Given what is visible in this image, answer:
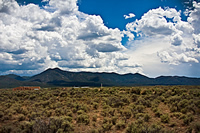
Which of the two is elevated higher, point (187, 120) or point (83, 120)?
point (187, 120)

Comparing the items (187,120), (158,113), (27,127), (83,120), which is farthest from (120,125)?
(27,127)

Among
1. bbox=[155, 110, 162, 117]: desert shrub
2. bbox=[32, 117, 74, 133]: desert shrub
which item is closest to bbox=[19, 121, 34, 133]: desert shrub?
bbox=[32, 117, 74, 133]: desert shrub

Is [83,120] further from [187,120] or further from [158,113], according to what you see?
[187,120]

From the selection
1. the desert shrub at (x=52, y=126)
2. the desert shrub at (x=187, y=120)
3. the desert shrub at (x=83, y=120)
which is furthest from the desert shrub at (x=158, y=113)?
the desert shrub at (x=52, y=126)

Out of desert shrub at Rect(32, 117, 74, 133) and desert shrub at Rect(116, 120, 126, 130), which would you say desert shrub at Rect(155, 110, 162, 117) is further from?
desert shrub at Rect(32, 117, 74, 133)

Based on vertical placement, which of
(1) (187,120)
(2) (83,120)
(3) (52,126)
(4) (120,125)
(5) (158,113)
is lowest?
(2) (83,120)

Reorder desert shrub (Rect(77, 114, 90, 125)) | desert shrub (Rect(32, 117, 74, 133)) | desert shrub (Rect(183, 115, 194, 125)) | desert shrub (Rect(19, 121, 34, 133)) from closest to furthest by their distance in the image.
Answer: desert shrub (Rect(32, 117, 74, 133)) → desert shrub (Rect(19, 121, 34, 133)) → desert shrub (Rect(183, 115, 194, 125)) → desert shrub (Rect(77, 114, 90, 125))

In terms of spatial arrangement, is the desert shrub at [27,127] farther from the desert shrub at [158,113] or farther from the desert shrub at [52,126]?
the desert shrub at [158,113]

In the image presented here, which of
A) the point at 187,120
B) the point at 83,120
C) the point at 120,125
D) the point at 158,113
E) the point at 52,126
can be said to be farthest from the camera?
the point at 158,113

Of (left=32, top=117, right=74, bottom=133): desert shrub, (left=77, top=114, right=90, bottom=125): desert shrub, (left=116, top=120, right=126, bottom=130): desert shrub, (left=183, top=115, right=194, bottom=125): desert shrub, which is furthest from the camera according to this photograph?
(left=77, top=114, right=90, bottom=125): desert shrub

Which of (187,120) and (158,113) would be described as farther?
(158,113)

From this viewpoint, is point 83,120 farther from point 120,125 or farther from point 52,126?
point 120,125

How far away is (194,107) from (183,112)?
123 centimetres

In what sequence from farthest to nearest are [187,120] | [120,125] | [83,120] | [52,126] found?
1. [83,120]
2. [120,125]
3. [187,120]
4. [52,126]
